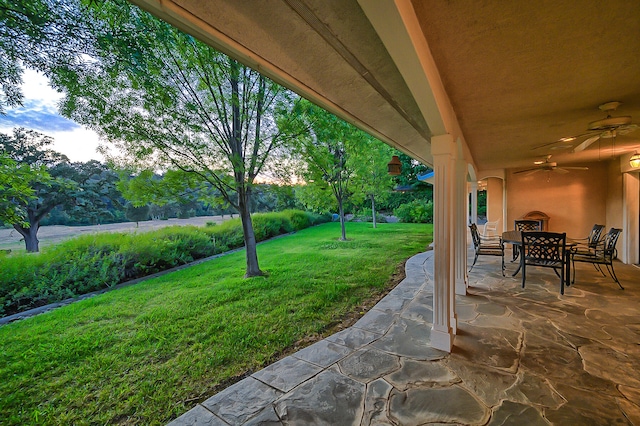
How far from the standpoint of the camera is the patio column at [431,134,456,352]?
2410 millimetres

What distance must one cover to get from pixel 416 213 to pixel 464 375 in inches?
575

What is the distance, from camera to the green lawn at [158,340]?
6.59 feet

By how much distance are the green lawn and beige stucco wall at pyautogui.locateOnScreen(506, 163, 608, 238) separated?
16.6 feet

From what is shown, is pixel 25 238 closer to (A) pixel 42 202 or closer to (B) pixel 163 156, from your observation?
(A) pixel 42 202

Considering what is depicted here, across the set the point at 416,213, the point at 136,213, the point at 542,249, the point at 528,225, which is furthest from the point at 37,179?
the point at 416,213

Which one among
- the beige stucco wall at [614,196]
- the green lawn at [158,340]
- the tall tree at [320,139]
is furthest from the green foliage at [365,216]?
the green lawn at [158,340]

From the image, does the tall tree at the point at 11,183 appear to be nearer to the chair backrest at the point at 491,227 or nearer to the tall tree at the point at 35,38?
the tall tree at the point at 35,38

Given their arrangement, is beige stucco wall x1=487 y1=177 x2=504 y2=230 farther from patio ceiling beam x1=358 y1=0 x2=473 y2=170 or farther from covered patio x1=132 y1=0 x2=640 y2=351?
patio ceiling beam x1=358 y1=0 x2=473 y2=170

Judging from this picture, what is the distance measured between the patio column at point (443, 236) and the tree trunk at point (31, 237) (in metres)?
5.63

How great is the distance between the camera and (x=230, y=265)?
21.2 feet

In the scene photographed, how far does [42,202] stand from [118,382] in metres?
3.17

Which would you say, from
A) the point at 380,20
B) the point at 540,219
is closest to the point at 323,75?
the point at 380,20

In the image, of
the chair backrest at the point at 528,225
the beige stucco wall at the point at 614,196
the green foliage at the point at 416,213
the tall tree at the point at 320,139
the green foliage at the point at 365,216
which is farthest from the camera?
the green foliage at the point at 365,216

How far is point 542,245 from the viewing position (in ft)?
13.5
